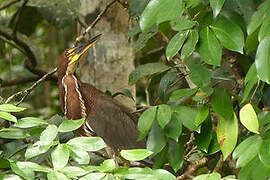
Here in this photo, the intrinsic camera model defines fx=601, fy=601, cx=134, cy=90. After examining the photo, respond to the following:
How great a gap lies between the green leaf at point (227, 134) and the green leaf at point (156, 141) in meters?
0.22

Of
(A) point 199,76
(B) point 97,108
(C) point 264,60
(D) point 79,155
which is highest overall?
(C) point 264,60

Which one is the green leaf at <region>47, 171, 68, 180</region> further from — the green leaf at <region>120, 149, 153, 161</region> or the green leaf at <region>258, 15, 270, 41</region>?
the green leaf at <region>258, 15, 270, 41</region>

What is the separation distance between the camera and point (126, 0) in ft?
10.0

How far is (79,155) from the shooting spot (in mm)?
1756

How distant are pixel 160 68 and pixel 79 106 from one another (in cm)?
62

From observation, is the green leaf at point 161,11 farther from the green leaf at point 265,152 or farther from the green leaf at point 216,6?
the green leaf at point 265,152

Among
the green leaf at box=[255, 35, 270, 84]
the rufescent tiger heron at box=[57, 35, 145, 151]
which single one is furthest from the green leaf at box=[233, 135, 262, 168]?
the rufescent tiger heron at box=[57, 35, 145, 151]

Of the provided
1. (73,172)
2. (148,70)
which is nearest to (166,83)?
(148,70)

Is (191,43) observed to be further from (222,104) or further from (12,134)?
(12,134)

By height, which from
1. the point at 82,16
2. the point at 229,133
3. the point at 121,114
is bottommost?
the point at 121,114

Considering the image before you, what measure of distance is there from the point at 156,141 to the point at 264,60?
60 centimetres

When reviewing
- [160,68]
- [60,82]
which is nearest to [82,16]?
[60,82]

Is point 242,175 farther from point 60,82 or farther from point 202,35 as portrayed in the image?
point 60,82

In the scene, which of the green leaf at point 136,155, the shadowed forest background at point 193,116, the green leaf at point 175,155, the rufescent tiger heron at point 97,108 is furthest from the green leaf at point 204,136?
the rufescent tiger heron at point 97,108
